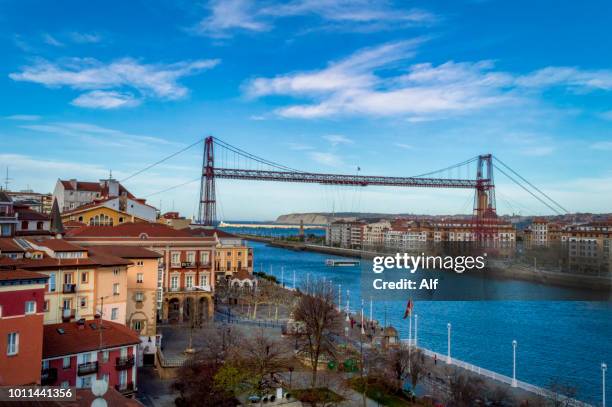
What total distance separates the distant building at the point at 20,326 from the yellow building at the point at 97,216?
9731 millimetres

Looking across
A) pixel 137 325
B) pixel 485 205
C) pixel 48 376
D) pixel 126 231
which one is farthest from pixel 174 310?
pixel 485 205

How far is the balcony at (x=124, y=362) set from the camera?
21.4 ft

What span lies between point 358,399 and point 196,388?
2199mm

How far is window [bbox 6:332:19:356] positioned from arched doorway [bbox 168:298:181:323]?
6.67 meters

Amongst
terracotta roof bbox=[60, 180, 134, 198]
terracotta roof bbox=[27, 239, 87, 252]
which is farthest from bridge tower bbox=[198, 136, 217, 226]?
terracotta roof bbox=[27, 239, 87, 252]

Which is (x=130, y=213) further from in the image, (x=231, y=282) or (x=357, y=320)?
(x=357, y=320)

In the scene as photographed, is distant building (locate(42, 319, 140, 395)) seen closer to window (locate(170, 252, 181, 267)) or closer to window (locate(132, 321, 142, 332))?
window (locate(132, 321, 142, 332))

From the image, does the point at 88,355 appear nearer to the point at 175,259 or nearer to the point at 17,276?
the point at 17,276

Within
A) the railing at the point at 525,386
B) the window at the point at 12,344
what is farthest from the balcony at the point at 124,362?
the railing at the point at 525,386

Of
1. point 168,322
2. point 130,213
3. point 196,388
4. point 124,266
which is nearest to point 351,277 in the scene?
point 130,213

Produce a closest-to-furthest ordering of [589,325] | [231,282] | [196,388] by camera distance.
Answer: [196,388] → [589,325] → [231,282]

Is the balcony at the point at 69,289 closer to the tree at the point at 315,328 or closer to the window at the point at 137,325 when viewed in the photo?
the window at the point at 137,325

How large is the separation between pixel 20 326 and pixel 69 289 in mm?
2451

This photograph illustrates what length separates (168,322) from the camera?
11.6 m
